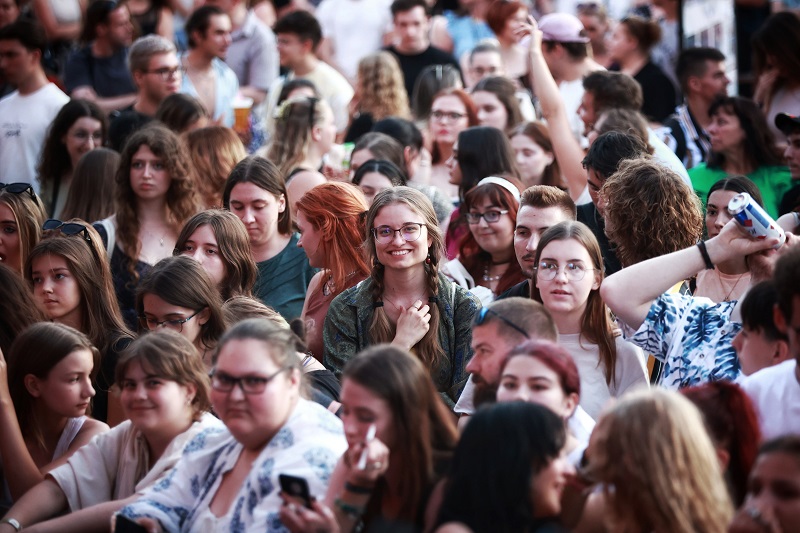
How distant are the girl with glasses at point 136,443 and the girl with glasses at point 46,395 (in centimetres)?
25

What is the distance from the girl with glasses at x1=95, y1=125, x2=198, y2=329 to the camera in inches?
255

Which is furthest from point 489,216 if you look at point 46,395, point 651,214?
point 46,395

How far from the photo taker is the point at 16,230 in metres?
6.22

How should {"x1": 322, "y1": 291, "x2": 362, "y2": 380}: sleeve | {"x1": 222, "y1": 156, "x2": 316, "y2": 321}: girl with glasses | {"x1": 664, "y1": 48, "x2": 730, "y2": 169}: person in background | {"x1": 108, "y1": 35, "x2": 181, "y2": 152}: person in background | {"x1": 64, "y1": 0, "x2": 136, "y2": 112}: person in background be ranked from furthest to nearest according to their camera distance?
{"x1": 64, "y1": 0, "x2": 136, "y2": 112}: person in background < {"x1": 108, "y1": 35, "x2": 181, "y2": 152}: person in background < {"x1": 664, "y1": 48, "x2": 730, "y2": 169}: person in background < {"x1": 222, "y1": 156, "x2": 316, "y2": 321}: girl with glasses < {"x1": 322, "y1": 291, "x2": 362, "y2": 380}: sleeve

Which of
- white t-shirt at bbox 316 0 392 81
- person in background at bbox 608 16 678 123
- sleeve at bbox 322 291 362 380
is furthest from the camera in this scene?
white t-shirt at bbox 316 0 392 81

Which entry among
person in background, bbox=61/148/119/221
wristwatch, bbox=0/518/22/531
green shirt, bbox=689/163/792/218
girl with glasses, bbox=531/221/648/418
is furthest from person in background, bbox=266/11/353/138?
wristwatch, bbox=0/518/22/531

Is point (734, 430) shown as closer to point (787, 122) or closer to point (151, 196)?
point (787, 122)

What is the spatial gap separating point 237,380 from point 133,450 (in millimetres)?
846

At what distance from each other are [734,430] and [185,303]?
2.43 m

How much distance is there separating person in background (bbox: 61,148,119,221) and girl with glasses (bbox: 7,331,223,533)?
2.82 meters

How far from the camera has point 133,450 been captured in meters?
4.27

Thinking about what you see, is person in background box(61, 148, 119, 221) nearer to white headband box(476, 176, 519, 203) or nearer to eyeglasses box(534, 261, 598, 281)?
white headband box(476, 176, 519, 203)

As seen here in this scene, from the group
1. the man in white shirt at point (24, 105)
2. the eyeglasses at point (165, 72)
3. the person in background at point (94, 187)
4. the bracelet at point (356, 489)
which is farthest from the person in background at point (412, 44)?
the bracelet at point (356, 489)

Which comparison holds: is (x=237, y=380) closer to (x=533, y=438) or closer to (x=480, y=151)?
(x=533, y=438)
